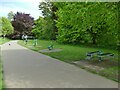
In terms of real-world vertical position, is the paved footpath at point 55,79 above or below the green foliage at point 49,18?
below

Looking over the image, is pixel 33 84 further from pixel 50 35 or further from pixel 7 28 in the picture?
pixel 7 28

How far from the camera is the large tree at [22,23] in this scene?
79250mm

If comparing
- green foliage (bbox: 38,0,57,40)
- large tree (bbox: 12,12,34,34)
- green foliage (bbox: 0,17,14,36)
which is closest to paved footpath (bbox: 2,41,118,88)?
green foliage (bbox: 38,0,57,40)

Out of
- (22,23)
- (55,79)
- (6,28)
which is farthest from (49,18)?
(55,79)

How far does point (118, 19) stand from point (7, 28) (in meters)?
67.2

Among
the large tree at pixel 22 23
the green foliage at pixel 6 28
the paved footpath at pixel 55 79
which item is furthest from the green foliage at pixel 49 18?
the paved footpath at pixel 55 79

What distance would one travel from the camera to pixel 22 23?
7956 cm

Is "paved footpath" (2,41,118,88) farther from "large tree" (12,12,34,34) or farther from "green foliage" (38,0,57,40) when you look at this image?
"large tree" (12,12,34,34)

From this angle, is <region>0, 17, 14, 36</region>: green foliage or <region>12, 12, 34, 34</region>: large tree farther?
<region>12, 12, 34, 34</region>: large tree

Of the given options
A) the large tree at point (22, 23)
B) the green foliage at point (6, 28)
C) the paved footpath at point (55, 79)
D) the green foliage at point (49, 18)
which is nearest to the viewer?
the paved footpath at point (55, 79)

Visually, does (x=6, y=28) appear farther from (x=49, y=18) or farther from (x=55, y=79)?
(x=55, y=79)

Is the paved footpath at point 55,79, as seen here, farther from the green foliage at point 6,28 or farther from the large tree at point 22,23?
the large tree at point 22,23

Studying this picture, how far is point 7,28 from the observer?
77.1 m

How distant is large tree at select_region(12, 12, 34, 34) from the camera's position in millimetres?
79250
